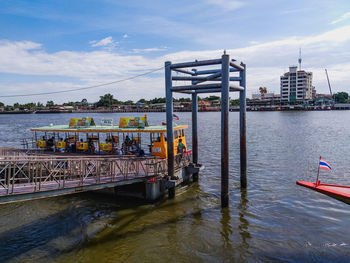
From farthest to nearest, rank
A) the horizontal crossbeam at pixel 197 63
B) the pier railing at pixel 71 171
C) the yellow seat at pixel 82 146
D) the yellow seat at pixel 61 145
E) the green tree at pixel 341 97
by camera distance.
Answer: the green tree at pixel 341 97 → the yellow seat at pixel 61 145 → the yellow seat at pixel 82 146 → the horizontal crossbeam at pixel 197 63 → the pier railing at pixel 71 171

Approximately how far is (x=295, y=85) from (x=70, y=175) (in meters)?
185

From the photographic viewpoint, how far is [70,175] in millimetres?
13750

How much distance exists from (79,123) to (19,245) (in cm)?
1235

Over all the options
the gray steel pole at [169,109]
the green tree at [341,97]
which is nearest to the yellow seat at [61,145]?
the gray steel pole at [169,109]

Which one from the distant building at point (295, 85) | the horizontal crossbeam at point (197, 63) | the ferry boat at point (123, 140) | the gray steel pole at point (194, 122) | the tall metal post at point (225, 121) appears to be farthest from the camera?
the distant building at point (295, 85)

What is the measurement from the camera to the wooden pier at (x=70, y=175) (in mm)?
10680

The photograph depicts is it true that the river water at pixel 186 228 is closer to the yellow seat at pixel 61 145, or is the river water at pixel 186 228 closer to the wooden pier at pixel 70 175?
the wooden pier at pixel 70 175

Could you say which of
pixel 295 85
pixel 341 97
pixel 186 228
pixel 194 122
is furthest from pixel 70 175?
pixel 341 97

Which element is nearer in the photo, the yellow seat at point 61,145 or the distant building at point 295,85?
the yellow seat at point 61,145

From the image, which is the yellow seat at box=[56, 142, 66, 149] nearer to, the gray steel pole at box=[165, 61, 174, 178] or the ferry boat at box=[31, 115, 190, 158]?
the ferry boat at box=[31, 115, 190, 158]

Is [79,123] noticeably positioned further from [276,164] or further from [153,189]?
[276,164]

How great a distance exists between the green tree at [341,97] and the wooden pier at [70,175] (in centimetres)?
21022

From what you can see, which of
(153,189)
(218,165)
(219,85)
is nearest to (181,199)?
(153,189)

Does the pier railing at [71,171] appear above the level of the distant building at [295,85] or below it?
below
